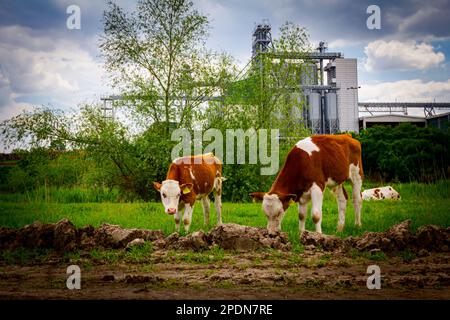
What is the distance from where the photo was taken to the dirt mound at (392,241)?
26.1 feet

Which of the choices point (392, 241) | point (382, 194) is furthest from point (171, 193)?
point (382, 194)

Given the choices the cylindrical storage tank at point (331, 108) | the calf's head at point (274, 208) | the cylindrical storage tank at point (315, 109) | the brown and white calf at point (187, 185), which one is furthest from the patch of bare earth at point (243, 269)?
the cylindrical storage tank at point (331, 108)

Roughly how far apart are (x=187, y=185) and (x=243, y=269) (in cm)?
398

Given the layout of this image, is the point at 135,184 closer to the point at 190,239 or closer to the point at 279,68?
the point at 279,68

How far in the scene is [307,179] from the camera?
948 centimetres

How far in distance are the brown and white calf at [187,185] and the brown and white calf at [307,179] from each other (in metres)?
1.78

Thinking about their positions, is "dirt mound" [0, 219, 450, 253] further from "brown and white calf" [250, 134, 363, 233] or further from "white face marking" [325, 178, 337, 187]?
"white face marking" [325, 178, 337, 187]

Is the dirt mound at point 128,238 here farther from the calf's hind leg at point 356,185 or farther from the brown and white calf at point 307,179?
the calf's hind leg at point 356,185

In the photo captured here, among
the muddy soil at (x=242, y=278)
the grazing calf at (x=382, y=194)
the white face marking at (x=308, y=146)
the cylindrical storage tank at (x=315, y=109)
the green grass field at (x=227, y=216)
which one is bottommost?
the muddy soil at (x=242, y=278)

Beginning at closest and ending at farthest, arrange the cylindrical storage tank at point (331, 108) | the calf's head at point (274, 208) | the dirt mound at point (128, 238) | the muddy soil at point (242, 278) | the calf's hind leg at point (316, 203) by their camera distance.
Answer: the muddy soil at point (242, 278) < the dirt mound at point (128, 238) < the calf's head at point (274, 208) < the calf's hind leg at point (316, 203) < the cylindrical storage tank at point (331, 108)

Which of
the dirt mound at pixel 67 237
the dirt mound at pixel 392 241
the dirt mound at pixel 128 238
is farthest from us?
the dirt mound at pixel 67 237

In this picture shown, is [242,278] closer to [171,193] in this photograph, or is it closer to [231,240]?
[231,240]
